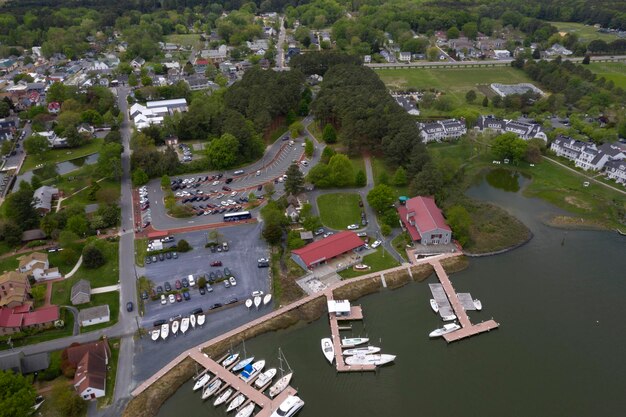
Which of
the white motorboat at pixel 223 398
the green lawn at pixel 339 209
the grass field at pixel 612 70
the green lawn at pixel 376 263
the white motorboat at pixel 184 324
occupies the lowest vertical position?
the white motorboat at pixel 223 398

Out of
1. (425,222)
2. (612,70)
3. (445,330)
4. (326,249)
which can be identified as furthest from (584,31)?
(445,330)

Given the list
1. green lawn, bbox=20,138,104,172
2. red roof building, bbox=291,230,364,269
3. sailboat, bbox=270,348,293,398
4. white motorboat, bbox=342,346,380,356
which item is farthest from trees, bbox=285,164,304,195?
green lawn, bbox=20,138,104,172

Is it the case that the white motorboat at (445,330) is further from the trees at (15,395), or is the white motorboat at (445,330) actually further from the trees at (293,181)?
the trees at (15,395)

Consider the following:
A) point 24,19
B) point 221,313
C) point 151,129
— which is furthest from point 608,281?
point 24,19

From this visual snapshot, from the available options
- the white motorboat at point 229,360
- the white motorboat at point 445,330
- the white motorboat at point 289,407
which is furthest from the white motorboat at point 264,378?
the white motorboat at point 445,330

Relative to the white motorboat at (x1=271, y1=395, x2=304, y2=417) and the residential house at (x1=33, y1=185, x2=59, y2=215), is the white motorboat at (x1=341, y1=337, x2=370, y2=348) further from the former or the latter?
the residential house at (x1=33, y1=185, x2=59, y2=215)

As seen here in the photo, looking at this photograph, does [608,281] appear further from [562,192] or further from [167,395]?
[167,395]
